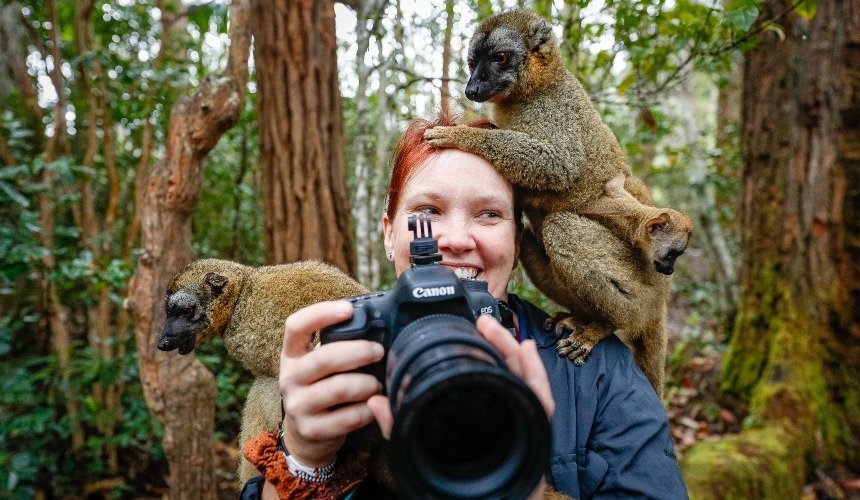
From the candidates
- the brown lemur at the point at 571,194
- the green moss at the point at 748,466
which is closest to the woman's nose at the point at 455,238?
the brown lemur at the point at 571,194

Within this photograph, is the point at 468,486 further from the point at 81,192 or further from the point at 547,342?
the point at 81,192

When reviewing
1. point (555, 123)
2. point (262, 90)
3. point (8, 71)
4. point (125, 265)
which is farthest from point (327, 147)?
point (8, 71)

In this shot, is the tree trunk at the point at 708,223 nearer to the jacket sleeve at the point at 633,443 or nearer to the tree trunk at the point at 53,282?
the jacket sleeve at the point at 633,443

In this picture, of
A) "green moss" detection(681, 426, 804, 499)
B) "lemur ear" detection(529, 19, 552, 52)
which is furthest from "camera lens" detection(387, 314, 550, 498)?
"green moss" detection(681, 426, 804, 499)

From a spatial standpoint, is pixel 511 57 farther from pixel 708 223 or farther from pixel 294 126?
pixel 708 223

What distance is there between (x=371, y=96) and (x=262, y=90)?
8.75 feet

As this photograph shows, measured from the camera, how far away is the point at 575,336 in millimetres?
2203

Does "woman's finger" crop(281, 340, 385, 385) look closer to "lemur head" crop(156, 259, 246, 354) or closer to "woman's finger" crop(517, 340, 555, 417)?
"woman's finger" crop(517, 340, 555, 417)

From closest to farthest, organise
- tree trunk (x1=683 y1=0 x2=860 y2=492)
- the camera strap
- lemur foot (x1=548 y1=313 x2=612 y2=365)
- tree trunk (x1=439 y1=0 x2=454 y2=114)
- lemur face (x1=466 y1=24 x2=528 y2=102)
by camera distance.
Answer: the camera strap
lemur foot (x1=548 y1=313 x2=612 y2=365)
lemur face (x1=466 y1=24 x2=528 y2=102)
tree trunk (x1=439 y1=0 x2=454 y2=114)
tree trunk (x1=683 y1=0 x2=860 y2=492)

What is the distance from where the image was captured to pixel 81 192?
496 cm

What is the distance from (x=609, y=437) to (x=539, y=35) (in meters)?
1.93

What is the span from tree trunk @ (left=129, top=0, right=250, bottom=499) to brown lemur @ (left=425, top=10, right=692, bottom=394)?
1.31 meters

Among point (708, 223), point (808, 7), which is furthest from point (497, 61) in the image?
point (708, 223)

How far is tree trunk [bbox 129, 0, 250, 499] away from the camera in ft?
9.23
